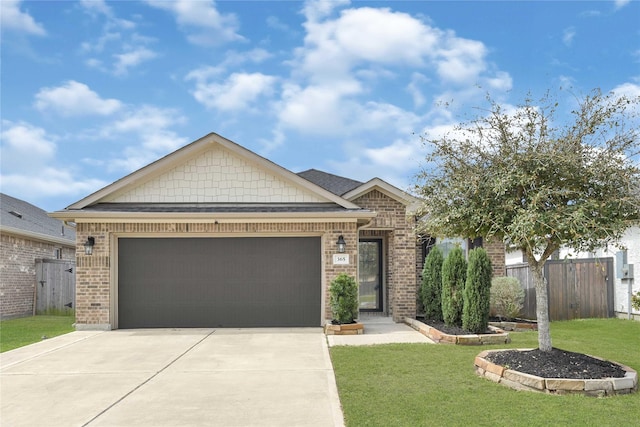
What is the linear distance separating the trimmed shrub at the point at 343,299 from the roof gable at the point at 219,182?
2066 millimetres

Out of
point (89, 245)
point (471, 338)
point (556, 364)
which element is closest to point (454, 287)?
point (471, 338)

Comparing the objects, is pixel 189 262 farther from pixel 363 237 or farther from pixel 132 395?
pixel 132 395

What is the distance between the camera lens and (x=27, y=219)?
63.9 feet

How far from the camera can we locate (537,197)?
21.8ft

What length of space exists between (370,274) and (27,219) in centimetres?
1341

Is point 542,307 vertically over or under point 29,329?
over

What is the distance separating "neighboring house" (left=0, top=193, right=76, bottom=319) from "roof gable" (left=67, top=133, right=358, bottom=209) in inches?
246

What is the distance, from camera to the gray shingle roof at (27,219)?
57.2 ft

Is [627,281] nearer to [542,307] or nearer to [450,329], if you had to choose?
[450,329]

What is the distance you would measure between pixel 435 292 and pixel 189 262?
608cm

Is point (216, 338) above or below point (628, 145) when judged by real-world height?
below

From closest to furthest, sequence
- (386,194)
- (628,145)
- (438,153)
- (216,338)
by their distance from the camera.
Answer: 1. (628,145)
2. (438,153)
3. (216,338)
4. (386,194)

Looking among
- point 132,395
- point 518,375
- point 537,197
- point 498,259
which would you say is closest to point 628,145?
point 537,197

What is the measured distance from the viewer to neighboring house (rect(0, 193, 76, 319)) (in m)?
16.4
